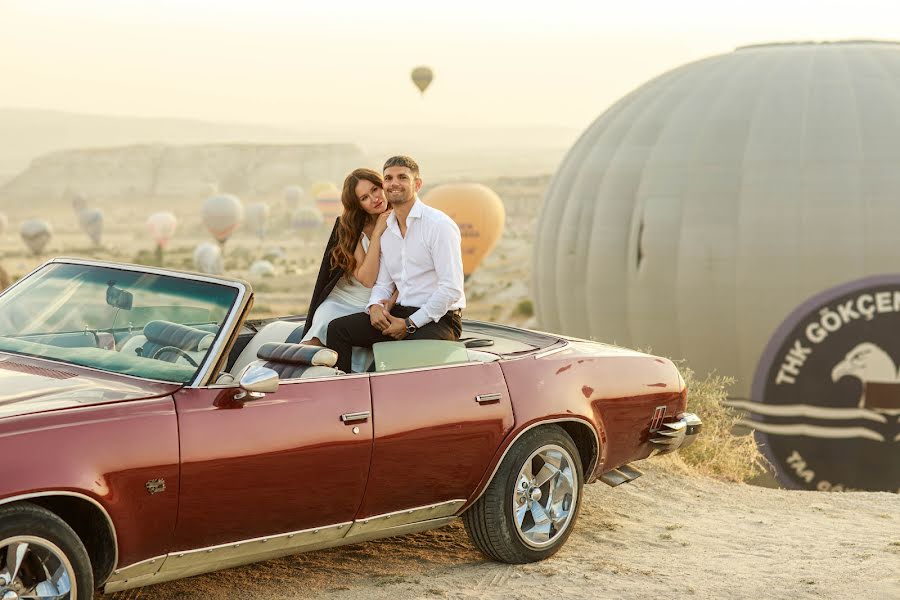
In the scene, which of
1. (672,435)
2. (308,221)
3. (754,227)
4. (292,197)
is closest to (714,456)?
(672,435)

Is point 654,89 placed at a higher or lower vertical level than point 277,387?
higher

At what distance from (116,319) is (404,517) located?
1.53 meters

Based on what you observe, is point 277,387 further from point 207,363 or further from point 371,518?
point 371,518

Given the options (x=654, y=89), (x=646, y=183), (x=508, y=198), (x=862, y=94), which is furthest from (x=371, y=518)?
(x=508, y=198)

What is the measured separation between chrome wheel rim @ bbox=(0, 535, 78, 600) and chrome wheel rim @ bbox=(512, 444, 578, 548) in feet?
7.48

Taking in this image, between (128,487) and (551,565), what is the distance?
2.34 m

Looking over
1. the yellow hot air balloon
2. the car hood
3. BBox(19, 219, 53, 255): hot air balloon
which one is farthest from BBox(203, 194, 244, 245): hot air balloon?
the car hood

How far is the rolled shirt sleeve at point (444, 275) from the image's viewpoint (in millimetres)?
6289

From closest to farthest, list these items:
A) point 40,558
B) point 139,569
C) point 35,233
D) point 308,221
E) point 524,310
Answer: point 40,558 → point 139,569 → point 524,310 → point 35,233 → point 308,221

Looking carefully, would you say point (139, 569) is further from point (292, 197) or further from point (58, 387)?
point (292, 197)

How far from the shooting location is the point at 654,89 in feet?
79.6

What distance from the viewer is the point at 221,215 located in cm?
9875

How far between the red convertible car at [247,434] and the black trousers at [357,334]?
253 millimetres

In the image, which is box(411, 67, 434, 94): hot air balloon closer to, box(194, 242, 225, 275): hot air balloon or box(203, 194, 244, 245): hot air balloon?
box(194, 242, 225, 275): hot air balloon
